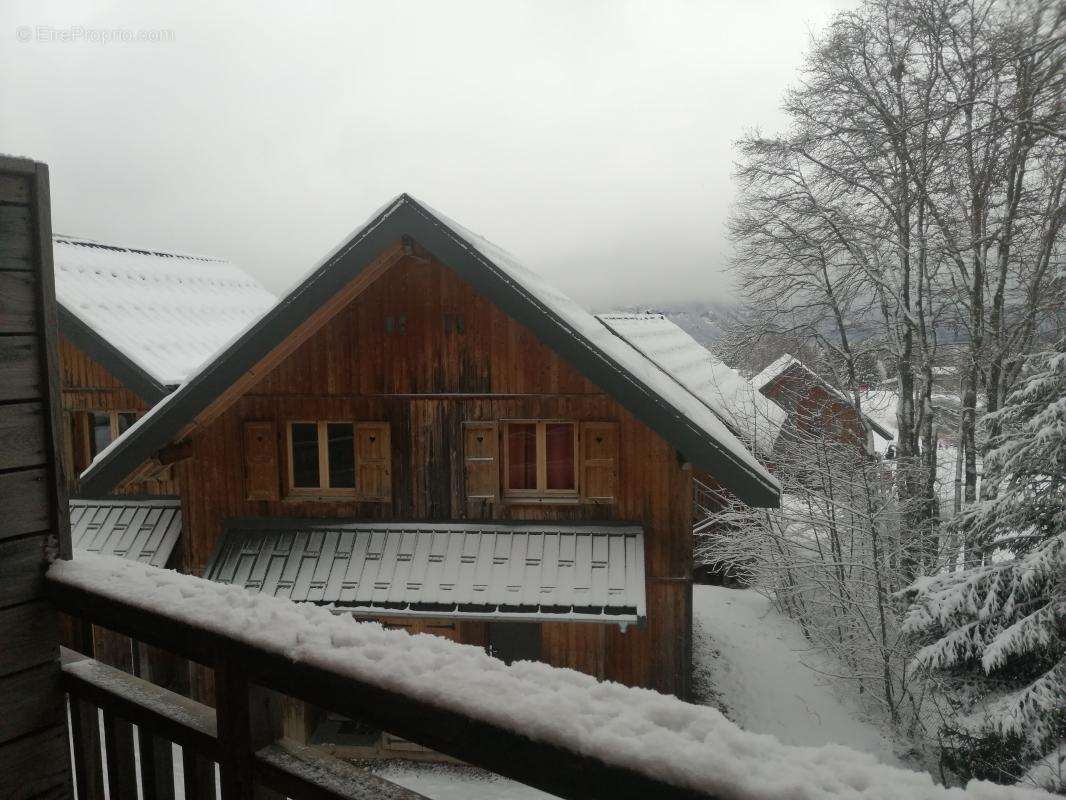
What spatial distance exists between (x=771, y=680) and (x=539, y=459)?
6.65m

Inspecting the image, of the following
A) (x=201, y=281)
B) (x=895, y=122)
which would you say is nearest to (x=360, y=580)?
(x=201, y=281)

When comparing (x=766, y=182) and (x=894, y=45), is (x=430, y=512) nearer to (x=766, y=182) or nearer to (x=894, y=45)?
(x=766, y=182)

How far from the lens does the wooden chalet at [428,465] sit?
365 inches

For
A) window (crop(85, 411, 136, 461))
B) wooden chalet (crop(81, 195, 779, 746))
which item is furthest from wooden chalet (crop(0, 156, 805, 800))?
window (crop(85, 411, 136, 461))

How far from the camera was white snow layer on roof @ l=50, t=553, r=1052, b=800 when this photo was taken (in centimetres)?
94

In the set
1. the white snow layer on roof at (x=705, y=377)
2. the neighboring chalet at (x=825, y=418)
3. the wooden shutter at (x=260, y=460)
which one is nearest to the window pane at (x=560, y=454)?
the wooden shutter at (x=260, y=460)

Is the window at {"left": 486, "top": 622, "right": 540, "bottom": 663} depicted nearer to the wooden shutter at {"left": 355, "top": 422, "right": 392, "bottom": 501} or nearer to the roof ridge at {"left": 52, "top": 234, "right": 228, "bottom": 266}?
the wooden shutter at {"left": 355, "top": 422, "right": 392, "bottom": 501}

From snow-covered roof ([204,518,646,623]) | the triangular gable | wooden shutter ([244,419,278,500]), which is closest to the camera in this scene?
snow-covered roof ([204,518,646,623])

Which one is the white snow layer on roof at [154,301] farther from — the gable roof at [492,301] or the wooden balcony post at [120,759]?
the wooden balcony post at [120,759]

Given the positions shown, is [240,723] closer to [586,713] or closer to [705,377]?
[586,713]

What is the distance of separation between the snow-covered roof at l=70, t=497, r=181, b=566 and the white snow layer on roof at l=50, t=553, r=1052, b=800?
10563 millimetres

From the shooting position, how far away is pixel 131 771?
1.97 m

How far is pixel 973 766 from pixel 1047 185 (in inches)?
395

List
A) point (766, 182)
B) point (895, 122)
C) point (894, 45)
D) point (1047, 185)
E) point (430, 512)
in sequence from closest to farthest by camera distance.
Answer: point (430, 512), point (1047, 185), point (895, 122), point (894, 45), point (766, 182)
